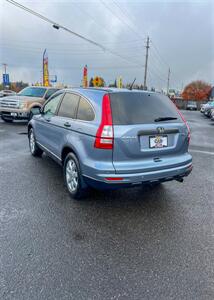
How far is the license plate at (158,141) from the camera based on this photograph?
10.9 feet

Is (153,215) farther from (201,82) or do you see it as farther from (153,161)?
(201,82)

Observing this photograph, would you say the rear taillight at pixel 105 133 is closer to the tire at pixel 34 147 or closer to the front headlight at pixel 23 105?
the tire at pixel 34 147

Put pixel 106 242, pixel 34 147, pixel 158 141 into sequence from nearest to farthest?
pixel 106 242, pixel 158 141, pixel 34 147

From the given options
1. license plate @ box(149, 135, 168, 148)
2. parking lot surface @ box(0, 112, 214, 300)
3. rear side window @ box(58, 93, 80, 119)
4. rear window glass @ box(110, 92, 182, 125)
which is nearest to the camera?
parking lot surface @ box(0, 112, 214, 300)

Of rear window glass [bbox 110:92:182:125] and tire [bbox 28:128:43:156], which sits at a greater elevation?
rear window glass [bbox 110:92:182:125]

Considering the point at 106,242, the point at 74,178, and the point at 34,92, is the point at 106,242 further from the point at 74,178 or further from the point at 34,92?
the point at 34,92

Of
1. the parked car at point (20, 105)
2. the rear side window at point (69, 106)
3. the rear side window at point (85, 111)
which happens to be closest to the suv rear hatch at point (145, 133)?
the rear side window at point (85, 111)

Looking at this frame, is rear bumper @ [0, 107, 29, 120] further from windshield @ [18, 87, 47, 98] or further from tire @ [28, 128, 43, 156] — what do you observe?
tire @ [28, 128, 43, 156]

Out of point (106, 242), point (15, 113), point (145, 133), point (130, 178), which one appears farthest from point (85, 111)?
point (15, 113)

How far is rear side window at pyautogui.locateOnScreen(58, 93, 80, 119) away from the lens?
3943mm

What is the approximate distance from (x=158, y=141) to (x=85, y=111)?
1.18m

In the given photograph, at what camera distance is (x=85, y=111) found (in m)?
3.58

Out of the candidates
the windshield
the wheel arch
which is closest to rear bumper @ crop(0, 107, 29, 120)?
the windshield

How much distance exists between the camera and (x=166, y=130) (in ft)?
11.3
